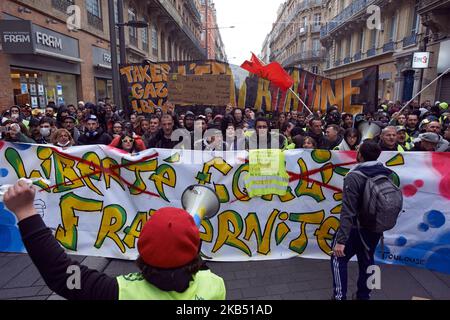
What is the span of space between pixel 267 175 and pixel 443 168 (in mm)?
1770

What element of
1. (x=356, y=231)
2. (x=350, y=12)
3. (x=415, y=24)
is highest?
(x=350, y=12)

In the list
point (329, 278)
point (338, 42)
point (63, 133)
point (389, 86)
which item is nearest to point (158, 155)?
point (63, 133)

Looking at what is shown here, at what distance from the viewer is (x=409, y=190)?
10.4 ft

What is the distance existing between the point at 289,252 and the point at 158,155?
1.79 meters

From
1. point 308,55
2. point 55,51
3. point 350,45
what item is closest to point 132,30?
point 55,51

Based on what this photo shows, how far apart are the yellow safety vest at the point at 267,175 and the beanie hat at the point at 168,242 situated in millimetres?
2271

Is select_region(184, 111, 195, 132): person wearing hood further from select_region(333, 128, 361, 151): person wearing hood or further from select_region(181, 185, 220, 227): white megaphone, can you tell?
select_region(181, 185, 220, 227): white megaphone

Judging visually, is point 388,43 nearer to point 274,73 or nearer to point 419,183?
point 274,73

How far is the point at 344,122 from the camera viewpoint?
6.05 metres

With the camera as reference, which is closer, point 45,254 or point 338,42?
point 45,254

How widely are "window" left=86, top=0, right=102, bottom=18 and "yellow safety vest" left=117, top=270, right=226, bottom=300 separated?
52.3 feet

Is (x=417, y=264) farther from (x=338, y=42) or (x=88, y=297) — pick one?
(x=338, y=42)

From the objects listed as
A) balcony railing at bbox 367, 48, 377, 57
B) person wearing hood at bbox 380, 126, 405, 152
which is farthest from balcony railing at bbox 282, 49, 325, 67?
person wearing hood at bbox 380, 126, 405, 152

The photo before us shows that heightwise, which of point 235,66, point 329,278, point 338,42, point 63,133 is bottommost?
point 329,278
